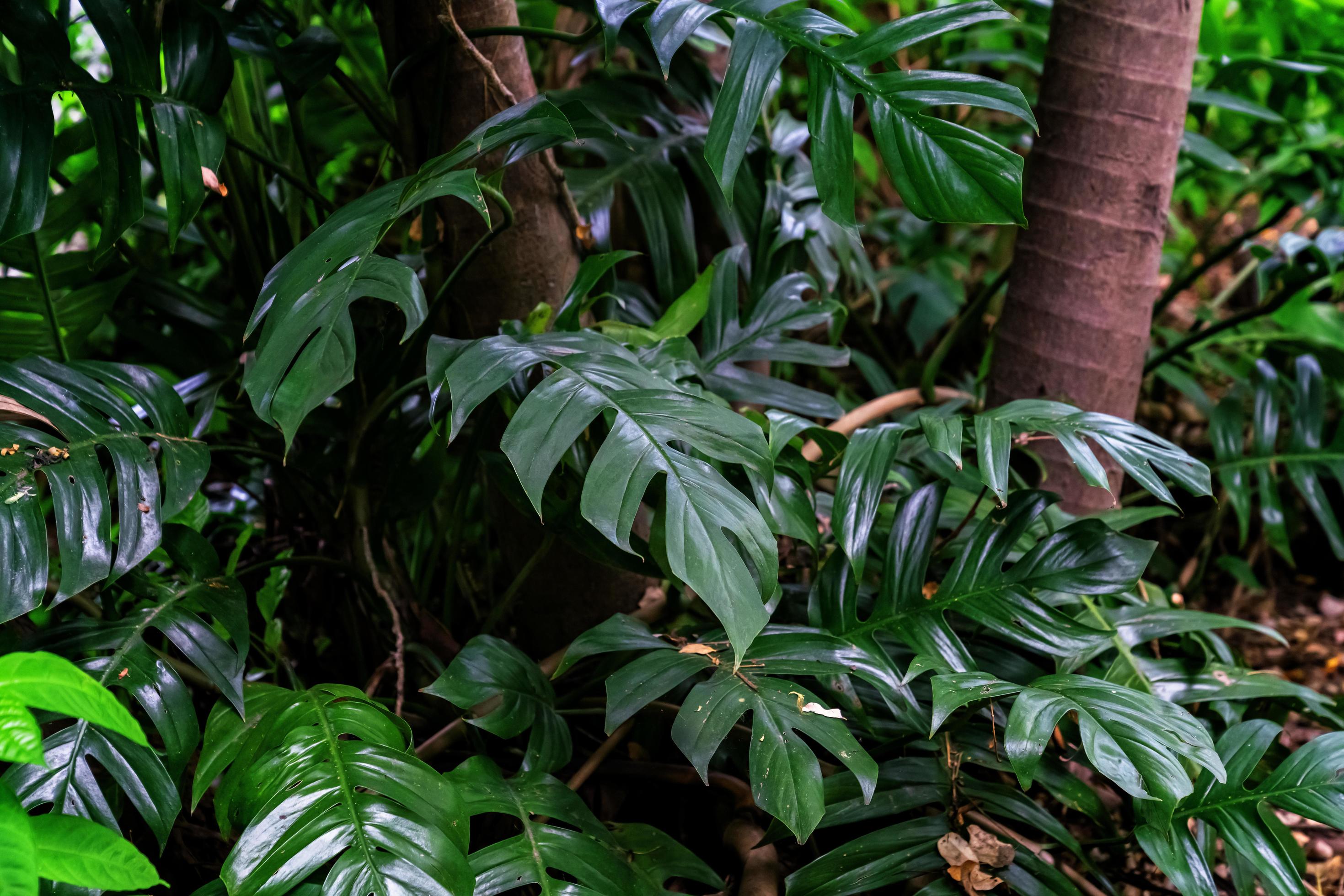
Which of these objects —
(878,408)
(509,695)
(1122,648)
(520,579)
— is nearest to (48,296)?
(520,579)

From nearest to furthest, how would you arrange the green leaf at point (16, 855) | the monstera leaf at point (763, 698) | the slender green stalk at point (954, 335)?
the green leaf at point (16, 855) < the monstera leaf at point (763, 698) < the slender green stalk at point (954, 335)

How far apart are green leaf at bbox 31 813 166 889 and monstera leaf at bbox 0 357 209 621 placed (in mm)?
273

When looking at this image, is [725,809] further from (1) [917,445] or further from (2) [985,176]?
(2) [985,176]

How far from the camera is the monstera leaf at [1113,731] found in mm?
720

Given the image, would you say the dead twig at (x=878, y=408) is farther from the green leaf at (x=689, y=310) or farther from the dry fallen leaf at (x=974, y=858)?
the dry fallen leaf at (x=974, y=858)

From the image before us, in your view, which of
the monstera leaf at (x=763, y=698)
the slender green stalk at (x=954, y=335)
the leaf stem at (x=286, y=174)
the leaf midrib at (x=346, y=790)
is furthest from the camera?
the slender green stalk at (x=954, y=335)

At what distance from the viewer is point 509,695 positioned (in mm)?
933

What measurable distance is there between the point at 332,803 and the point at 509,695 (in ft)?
0.84

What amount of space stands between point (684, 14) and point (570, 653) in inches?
25.1

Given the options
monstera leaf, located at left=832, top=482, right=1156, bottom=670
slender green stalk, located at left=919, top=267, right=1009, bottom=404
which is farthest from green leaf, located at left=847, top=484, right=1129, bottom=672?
slender green stalk, located at left=919, top=267, right=1009, bottom=404

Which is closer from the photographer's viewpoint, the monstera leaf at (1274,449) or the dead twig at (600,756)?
the dead twig at (600,756)

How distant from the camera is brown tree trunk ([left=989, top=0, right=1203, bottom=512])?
133 centimetres

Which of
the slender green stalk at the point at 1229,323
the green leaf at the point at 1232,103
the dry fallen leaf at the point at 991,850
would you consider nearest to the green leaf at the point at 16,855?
the dry fallen leaf at the point at 991,850

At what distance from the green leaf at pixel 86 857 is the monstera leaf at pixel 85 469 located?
273 mm
